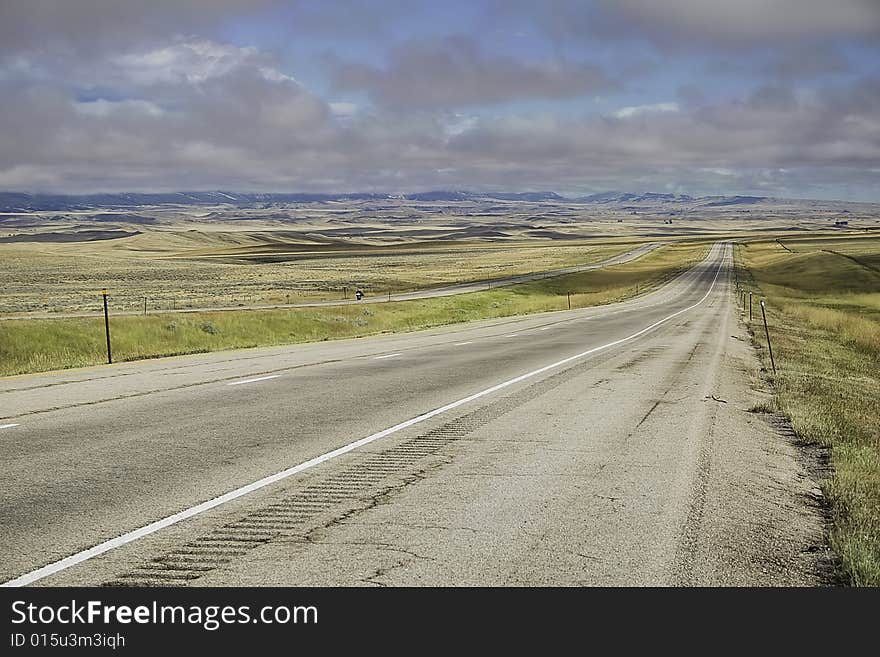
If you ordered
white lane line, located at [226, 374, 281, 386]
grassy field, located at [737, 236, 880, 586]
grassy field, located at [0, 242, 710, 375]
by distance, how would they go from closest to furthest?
grassy field, located at [737, 236, 880, 586] < white lane line, located at [226, 374, 281, 386] < grassy field, located at [0, 242, 710, 375]

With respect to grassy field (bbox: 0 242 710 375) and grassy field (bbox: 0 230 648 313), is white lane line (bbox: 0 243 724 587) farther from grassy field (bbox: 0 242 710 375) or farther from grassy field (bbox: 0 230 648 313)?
grassy field (bbox: 0 230 648 313)

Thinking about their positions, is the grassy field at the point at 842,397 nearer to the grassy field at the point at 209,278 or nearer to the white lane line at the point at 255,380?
the white lane line at the point at 255,380

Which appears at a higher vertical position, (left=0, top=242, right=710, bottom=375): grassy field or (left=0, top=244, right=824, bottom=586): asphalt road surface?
(left=0, top=244, right=824, bottom=586): asphalt road surface

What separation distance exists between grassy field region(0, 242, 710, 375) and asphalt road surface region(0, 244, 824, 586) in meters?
10.9

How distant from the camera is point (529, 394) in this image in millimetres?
15180

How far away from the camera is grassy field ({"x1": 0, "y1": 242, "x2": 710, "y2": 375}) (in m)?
30.9

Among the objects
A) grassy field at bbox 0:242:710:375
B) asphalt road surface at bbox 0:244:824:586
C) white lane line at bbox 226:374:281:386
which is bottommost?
grassy field at bbox 0:242:710:375

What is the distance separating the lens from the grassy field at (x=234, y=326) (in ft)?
101

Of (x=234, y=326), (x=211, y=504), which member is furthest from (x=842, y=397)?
(x=234, y=326)

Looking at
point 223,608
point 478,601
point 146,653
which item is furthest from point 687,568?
point 146,653

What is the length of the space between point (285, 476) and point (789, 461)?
230 inches

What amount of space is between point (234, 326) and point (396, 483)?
113 feet

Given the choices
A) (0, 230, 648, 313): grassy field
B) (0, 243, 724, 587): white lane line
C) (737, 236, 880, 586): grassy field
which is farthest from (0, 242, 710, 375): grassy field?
(737, 236, 880, 586): grassy field

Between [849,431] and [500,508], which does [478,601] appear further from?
[849,431]
